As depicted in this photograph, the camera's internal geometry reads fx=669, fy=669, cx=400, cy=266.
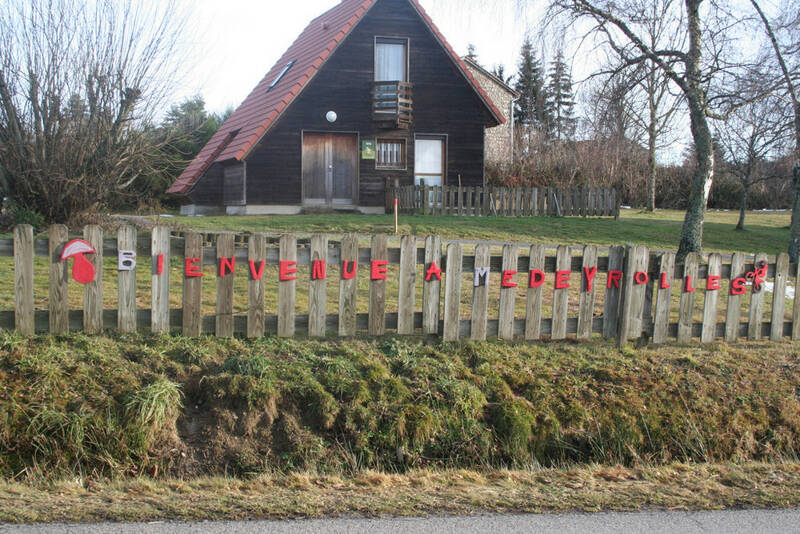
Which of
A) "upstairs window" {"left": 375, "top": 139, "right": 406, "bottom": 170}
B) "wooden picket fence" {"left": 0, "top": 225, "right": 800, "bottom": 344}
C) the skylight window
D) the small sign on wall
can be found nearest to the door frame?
the small sign on wall

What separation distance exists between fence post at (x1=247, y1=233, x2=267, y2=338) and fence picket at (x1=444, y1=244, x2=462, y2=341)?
1.98 m

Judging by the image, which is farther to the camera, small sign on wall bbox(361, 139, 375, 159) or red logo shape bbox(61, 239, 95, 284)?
small sign on wall bbox(361, 139, 375, 159)

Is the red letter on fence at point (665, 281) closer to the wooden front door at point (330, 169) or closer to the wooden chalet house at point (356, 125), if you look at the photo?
the wooden chalet house at point (356, 125)

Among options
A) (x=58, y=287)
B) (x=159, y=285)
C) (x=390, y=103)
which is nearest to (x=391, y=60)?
(x=390, y=103)

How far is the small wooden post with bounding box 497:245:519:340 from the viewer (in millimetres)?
7543

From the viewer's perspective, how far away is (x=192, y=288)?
6859 mm

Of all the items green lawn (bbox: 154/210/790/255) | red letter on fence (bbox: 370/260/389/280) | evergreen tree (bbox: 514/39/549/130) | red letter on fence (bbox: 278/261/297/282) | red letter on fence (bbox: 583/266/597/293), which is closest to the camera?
red letter on fence (bbox: 278/261/297/282)

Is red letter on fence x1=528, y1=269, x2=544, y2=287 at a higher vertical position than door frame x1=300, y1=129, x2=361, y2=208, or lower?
lower

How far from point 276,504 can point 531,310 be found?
404 cm

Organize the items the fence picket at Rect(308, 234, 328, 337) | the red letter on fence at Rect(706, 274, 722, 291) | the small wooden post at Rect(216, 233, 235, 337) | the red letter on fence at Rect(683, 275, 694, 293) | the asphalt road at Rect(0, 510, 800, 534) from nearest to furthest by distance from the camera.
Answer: the asphalt road at Rect(0, 510, 800, 534)
the small wooden post at Rect(216, 233, 235, 337)
the fence picket at Rect(308, 234, 328, 337)
the red letter on fence at Rect(683, 275, 694, 293)
the red letter on fence at Rect(706, 274, 722, 291)

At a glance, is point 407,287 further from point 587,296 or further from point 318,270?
point 587,296

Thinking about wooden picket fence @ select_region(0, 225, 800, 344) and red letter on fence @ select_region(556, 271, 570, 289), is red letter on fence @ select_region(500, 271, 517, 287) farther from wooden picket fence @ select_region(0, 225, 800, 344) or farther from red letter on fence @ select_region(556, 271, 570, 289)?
red letter on fence @ select_region(556, 271, 570, 289)

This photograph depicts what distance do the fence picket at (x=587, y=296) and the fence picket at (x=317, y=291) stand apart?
3012 millimetres

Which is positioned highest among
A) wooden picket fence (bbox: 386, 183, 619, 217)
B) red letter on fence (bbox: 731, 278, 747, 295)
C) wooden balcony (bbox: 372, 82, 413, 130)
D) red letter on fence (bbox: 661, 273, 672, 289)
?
wooden balcony (bbox: 372, 82, 413, 130)
